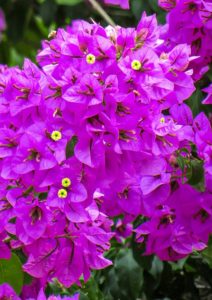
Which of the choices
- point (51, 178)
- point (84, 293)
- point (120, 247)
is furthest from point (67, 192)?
point (120, 247)

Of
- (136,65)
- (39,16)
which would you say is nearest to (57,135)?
(136,65)

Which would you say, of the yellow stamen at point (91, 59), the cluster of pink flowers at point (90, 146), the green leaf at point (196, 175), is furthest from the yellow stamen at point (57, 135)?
the green leaf at point (196, 175)

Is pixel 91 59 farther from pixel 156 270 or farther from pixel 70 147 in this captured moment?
pixel 156 270

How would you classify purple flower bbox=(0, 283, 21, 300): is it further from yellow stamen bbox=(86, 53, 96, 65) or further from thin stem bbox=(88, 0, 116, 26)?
thin stem bbox=(88, 0, 116, 26)

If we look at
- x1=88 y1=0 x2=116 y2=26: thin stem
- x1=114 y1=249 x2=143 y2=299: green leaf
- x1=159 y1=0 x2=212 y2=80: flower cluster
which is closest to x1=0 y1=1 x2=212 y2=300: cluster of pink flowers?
x1=159 y1=0 x2=212 y2=80: flower cluster

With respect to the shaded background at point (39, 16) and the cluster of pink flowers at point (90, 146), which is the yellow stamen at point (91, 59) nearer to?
the cluster of pink flowers at point (90, 146)

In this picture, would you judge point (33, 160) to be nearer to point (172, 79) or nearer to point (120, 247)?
point (172, 79)
